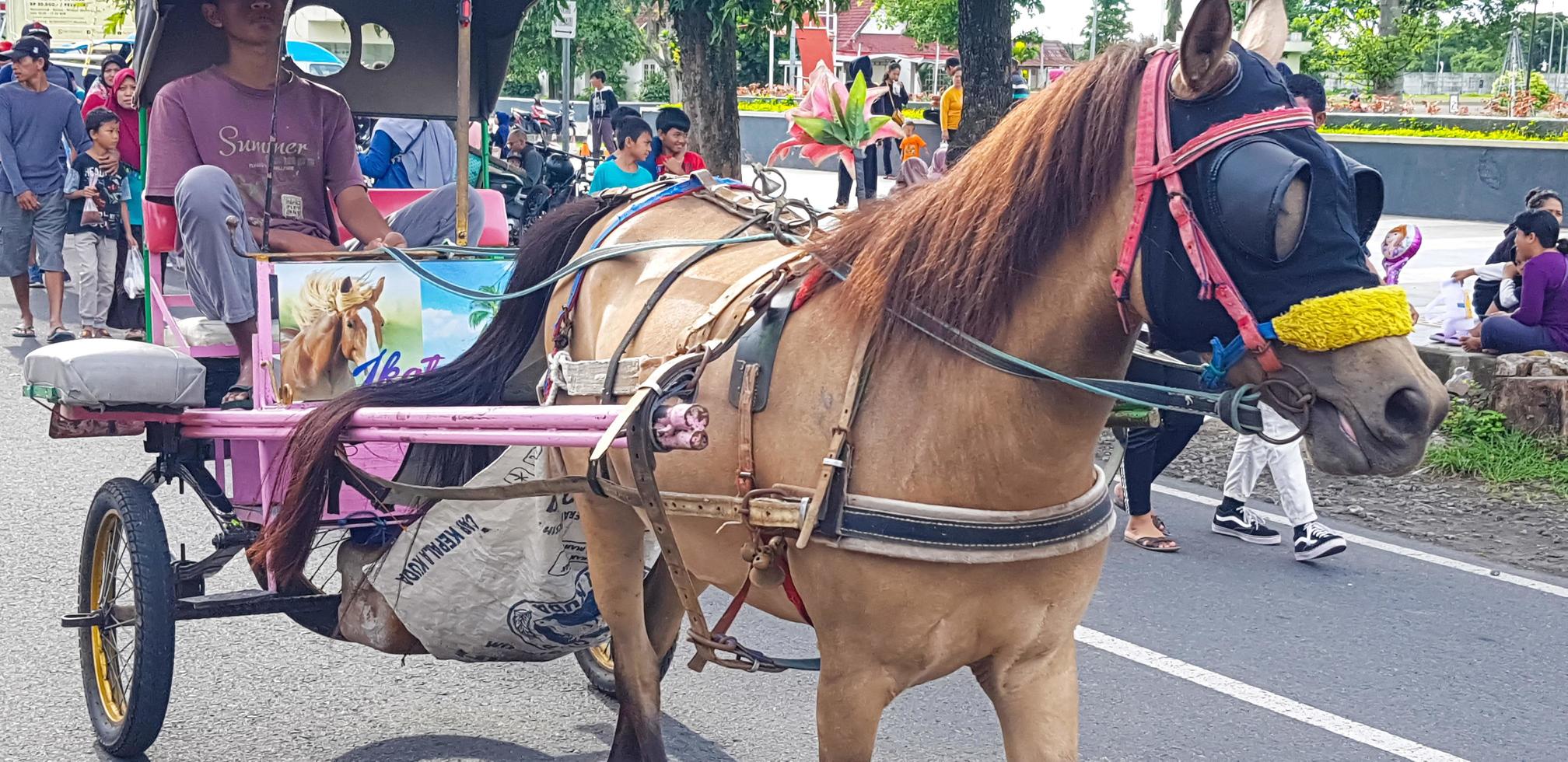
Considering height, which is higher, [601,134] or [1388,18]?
[1388,18]

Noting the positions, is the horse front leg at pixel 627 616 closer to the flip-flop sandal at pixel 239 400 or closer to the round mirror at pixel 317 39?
the flip-flop sandal at pixel 239 400

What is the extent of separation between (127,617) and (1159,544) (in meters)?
3.98

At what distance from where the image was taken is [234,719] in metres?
4.18

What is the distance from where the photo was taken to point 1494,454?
7.51 meters

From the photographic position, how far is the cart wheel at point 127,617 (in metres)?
3.77

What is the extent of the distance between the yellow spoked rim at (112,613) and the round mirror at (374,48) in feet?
6.35

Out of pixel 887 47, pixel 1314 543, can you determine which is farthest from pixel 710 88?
pixel 887 47

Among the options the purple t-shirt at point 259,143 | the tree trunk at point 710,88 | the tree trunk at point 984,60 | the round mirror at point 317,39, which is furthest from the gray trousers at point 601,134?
the purple t-shirt at point 259,143

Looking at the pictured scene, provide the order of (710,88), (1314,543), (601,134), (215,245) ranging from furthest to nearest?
(601,134)
(710,88)
(1314,543)
(215,245)

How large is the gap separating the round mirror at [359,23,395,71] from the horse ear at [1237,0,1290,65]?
11.7 feet

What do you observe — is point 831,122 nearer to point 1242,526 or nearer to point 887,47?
point 1242,526

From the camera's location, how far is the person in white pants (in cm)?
597

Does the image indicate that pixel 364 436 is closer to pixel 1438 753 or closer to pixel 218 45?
pixel 218 45

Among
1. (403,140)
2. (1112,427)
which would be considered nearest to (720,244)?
(1112,427)
